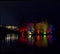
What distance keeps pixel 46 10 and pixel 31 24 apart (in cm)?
82

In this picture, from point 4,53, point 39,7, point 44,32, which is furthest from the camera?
point 39,7

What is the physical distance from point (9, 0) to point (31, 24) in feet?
3.81

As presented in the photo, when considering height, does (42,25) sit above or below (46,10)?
below

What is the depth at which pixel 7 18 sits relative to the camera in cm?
748

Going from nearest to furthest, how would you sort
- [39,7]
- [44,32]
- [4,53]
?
[4,53]
[44,32]
[39,7]

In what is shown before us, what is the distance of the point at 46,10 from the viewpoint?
7.38m

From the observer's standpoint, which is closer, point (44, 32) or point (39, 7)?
point (44, 32)

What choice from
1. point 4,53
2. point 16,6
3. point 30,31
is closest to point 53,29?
point 30,31

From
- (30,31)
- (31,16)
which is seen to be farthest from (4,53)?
(31,16)

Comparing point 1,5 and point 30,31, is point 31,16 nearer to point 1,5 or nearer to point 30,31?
point 30,31

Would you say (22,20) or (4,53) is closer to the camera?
(4,53)

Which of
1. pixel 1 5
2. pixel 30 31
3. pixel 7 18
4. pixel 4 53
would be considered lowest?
pixel 4 53

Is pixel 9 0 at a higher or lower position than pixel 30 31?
higher

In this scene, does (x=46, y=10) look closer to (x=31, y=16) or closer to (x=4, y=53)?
(x=31, y=16)
